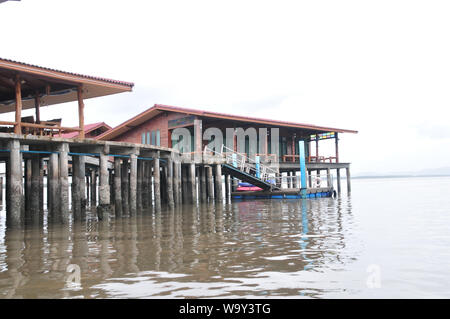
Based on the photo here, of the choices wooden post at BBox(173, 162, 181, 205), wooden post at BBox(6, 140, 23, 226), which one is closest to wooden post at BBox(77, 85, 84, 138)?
wooden post at BBox(6, 140, 23, 226)

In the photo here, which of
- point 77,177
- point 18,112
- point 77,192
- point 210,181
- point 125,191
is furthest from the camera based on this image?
point 210,181

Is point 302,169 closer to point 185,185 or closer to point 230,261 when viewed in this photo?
point 185,185

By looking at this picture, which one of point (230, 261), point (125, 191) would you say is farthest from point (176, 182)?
point (230, 261)

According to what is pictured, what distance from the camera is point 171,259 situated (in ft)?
24.8

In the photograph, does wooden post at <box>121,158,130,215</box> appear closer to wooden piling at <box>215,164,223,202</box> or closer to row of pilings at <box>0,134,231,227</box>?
row of pilings at <box>0,134,231,227</box>

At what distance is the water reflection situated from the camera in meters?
5.64

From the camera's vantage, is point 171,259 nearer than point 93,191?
Yes

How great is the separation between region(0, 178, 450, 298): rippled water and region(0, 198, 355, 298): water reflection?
17mm

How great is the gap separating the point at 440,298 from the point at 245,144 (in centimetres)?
2537

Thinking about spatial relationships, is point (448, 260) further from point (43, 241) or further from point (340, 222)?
point (43, 241)

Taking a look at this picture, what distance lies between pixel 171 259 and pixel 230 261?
1112 mm

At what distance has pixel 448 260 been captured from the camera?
24.1 feet

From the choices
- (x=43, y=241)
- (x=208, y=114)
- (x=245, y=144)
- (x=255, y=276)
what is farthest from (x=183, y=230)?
(x=245, y=144)

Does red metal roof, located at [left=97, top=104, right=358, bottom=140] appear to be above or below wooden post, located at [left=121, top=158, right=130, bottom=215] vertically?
above
